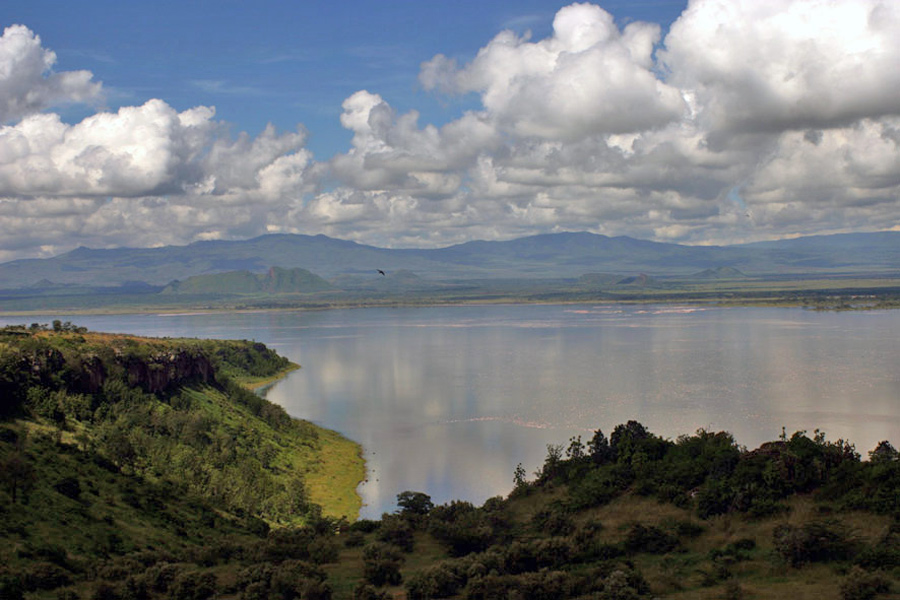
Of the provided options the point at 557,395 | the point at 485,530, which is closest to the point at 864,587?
the point at 485,530

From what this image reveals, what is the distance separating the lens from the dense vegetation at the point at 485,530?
3095 centimetres

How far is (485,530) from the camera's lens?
41.1 m

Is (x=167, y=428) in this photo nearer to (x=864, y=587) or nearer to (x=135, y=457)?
(x=135, y=457)

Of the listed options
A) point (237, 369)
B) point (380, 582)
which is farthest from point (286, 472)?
point (237, 369)

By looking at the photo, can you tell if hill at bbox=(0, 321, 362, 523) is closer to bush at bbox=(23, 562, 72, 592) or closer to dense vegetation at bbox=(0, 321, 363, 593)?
dense vegetation at bbox=(0, 321, 363, 593)

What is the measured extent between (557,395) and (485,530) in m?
66.3

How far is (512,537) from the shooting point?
1622 inches

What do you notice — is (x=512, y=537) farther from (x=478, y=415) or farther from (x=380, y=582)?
(x=478, y=415)

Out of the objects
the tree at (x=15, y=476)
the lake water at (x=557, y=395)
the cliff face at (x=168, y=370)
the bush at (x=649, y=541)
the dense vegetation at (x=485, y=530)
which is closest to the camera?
the dense vegetation at (x=485, y=530)

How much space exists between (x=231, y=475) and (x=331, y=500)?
8616mm

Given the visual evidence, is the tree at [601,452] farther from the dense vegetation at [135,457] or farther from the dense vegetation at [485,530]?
the dense vegetation at [135,457]

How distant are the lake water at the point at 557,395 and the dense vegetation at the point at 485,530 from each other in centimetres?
1641

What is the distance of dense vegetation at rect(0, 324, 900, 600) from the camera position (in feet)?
102

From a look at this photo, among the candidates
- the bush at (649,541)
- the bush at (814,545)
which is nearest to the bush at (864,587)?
the bush at (814,545)
